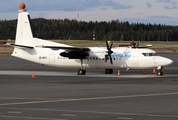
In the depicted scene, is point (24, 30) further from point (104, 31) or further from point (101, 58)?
point (104, 31)

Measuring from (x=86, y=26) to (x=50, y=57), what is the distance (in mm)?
155729

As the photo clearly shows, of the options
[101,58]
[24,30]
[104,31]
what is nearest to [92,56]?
[101,58]

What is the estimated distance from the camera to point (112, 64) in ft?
119

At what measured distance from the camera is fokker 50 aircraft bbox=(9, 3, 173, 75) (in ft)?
115

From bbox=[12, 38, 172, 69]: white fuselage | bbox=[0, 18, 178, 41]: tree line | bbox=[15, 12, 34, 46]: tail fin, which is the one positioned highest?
bbox=[0, 18, 178, 41]: tree line

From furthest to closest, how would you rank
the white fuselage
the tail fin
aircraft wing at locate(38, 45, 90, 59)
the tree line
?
1. the tree line
2. the tail fin
3. aircraft wing at locate(38, 45, 90, 59)
4. the white fuselage

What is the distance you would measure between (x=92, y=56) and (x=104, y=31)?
151 m

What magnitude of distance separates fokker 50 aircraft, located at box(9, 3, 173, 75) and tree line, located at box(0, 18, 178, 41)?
134270 mm

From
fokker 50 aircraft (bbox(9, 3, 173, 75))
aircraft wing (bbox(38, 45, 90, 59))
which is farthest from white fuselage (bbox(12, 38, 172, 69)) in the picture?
aircraft wing (bbox(38, 45, 90, 59))

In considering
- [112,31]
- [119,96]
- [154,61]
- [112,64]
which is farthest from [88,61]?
[112,31]

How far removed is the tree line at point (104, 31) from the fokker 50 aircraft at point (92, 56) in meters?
134

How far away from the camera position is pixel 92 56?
36719 millimetres

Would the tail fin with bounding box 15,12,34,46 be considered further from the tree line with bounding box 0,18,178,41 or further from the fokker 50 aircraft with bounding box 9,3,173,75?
the tree line with bounding box 0,18,178,41

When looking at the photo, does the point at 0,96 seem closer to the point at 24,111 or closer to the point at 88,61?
the point at 24,111
